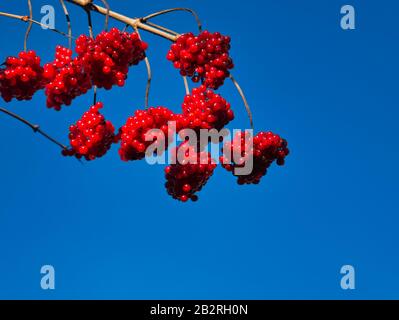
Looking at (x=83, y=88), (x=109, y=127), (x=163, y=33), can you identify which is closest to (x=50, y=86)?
(x=83, y=88)

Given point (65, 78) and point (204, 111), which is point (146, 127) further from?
point (65, 78)

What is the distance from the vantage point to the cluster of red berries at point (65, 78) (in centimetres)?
363

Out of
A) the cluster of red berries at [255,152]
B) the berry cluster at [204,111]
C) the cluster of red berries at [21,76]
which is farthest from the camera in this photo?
the cluster of red berries at [21,76]

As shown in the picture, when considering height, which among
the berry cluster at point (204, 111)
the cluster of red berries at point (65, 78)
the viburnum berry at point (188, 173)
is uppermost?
the cluster of red berries at point (65, 78)

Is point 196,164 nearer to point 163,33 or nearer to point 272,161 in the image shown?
point 272,161

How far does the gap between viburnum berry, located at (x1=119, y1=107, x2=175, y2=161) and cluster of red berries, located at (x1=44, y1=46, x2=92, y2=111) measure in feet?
1.29

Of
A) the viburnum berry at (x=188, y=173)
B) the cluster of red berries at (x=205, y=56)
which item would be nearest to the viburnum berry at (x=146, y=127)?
the viburnum berry at (x=188, y=173)

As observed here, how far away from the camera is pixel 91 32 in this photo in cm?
354

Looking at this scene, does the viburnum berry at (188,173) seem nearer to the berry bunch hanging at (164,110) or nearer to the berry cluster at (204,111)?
the berry bunch hanging at (164,110)

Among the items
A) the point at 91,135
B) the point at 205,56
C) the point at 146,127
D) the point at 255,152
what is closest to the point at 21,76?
the point at 91,135

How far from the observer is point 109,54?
11.3 feet

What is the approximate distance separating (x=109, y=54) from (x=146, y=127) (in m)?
0.42

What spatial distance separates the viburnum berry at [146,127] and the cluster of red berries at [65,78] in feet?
1.29

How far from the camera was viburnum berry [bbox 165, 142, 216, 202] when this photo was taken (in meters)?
3.56
